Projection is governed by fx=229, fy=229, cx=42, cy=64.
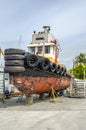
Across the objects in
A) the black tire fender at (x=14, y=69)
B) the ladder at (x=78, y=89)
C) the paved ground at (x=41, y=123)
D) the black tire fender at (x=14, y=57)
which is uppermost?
the black tire fender at (x=14, y=57)

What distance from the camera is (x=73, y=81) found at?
61.5 feet

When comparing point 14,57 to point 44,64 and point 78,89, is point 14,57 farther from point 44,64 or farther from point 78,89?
point 78,89

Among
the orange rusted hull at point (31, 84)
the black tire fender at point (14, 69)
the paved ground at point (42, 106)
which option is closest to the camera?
the paved ground at point (42, 106)

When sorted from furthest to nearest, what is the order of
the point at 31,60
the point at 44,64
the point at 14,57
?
the point at 44,64 → the point at 31,60 → the point at 14,57

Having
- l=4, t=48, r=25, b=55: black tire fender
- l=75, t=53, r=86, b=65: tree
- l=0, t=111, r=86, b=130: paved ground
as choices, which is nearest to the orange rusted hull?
l=4, t=48, r=25, b=55: black tire fender

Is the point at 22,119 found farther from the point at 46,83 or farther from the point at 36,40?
the point at 36,40

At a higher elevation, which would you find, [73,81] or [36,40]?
[36,40]

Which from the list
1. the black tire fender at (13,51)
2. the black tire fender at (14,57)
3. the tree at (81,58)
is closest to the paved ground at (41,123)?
the black tire fender at (14,57)

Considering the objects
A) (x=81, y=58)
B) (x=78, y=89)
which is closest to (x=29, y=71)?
(x=78, y=89)

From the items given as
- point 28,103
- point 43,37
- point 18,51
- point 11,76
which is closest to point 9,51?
point 18,51

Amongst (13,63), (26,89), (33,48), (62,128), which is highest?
(33,48)

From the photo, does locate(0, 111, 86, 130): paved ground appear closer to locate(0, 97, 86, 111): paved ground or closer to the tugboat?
locate(0, 97, 86, 111): paved ground

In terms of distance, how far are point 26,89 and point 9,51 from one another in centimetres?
207

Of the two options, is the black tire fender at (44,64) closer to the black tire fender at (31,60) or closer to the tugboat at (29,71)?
the tugboat at (29,71)
